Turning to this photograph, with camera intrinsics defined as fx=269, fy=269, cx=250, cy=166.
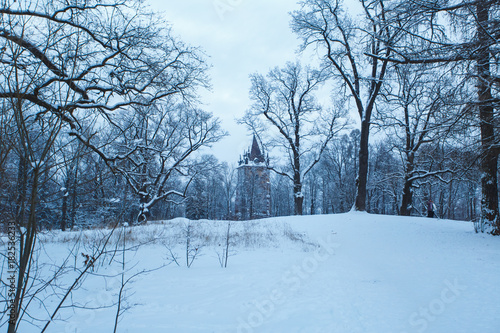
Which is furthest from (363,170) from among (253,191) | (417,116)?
(253,191)

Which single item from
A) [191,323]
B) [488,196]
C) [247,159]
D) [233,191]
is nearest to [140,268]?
[191,323]

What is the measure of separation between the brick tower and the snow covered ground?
3264 cm

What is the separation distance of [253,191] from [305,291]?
36.3 metres

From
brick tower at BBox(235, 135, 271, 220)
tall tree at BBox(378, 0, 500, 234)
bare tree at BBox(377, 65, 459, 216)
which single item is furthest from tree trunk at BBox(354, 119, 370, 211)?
brick tower at BBox(235, 135, 271, 220)

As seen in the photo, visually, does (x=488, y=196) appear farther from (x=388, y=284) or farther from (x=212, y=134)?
(x=212, y=134)

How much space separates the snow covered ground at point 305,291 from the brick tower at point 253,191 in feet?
107

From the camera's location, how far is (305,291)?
4336 mm

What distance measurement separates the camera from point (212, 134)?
2198 centimetres

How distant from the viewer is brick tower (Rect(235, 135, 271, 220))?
133 ft

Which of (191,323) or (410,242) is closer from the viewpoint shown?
(191,323)

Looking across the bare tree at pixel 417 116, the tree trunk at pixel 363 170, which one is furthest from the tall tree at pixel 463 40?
the tree trunk at pixel 363 170

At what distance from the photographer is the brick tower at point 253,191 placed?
40.6 metres

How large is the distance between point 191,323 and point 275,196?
155 ft

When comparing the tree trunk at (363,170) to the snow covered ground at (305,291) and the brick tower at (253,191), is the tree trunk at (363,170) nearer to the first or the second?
the snow covered ground at (305,291)
